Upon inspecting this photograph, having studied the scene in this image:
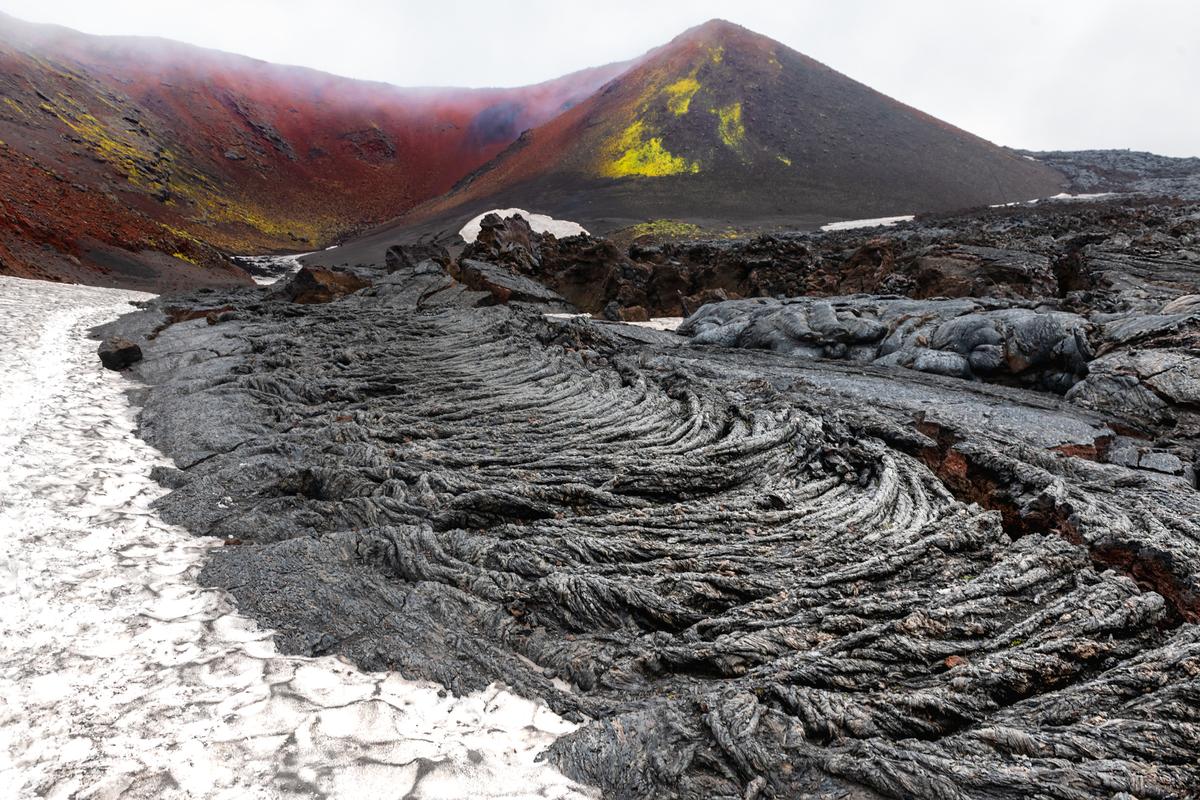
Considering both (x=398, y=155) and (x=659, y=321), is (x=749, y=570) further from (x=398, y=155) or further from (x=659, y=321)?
(x=398, y=155)

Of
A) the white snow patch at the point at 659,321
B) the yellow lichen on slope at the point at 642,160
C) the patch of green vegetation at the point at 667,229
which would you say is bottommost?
the white snow patch at the point at 659,321

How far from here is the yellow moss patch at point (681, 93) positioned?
Answer: 3059 inches

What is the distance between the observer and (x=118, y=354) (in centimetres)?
1098

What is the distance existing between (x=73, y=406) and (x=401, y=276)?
1433 cm

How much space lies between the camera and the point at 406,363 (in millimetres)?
11391

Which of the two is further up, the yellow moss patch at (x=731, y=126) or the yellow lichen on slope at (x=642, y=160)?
the yellow moss patch at (x=731, y=126)

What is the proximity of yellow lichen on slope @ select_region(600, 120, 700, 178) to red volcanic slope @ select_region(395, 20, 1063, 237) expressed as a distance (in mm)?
212

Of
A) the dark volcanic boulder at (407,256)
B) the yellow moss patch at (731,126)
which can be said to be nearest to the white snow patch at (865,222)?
the yellow moss patch at (731,126)

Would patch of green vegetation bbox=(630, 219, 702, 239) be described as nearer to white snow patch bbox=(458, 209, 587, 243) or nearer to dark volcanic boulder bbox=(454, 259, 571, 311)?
white snow patch bbox=(458, 209, 587, 243)

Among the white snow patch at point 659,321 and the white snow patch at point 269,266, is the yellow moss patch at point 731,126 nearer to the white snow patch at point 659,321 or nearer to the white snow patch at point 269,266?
the white snow patch at point 269,266

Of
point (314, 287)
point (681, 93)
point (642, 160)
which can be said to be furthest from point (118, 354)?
point (681, 93)

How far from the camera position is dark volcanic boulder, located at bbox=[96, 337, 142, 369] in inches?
429

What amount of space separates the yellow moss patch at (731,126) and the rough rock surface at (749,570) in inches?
2769

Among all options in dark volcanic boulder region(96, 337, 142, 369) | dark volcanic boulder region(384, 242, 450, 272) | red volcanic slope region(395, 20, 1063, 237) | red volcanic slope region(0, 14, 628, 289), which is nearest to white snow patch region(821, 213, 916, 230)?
red volcanic slope region(395, 20, 1063, 237)
